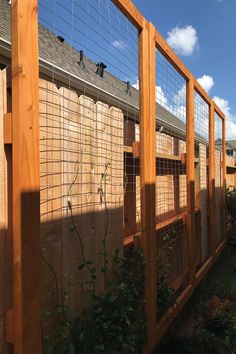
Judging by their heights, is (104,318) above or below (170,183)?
below

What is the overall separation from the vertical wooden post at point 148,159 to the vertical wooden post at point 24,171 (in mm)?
1322

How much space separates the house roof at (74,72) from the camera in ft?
11.0

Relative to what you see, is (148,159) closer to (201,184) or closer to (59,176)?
(59,176)

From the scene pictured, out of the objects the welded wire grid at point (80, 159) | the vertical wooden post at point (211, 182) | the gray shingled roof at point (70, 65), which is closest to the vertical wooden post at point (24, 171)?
the welded wire grid at point (80, 159)

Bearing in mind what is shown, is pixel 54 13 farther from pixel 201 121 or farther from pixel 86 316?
pixel 201 121

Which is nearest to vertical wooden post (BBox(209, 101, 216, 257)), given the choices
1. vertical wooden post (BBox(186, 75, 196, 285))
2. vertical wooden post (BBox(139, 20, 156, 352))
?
vertical wooden post (BBox(186, 75, 196, 285))

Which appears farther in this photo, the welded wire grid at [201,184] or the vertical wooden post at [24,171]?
the welded wire grid at [201,184]

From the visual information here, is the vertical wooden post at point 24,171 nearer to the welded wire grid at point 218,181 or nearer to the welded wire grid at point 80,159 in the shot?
the welded wire grid at point 80,159

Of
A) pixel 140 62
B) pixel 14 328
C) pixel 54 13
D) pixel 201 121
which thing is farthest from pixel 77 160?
pixel 201 121

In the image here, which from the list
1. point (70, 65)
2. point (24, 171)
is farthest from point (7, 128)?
point (70, 65)

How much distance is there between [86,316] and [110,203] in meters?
0.73

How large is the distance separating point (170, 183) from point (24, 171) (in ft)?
10.7

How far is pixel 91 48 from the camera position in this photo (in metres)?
2.12

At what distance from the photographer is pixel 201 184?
211 inches
